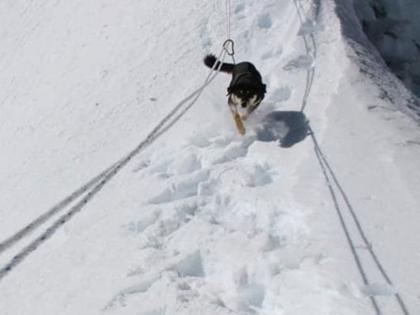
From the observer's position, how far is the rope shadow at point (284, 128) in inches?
238

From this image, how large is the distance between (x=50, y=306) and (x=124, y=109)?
366 cm

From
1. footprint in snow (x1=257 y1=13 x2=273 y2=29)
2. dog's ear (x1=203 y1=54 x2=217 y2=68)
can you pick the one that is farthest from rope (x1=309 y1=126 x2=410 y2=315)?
footprint in snow (x1=257 y1=13 x2=273 y2=29)

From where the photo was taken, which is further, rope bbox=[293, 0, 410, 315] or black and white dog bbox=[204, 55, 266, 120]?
black and white dog bbox=[204, 55, 266, 120]

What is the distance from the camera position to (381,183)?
511 cm

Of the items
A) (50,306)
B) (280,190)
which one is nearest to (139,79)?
(280,190)

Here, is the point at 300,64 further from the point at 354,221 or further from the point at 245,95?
the point at 354,221

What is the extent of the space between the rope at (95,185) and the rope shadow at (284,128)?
3.12 ft

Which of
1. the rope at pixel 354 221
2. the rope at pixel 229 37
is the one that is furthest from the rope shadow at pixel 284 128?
the rope at pixel 229 37

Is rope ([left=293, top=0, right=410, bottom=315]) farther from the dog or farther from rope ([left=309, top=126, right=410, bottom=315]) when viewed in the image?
the dog

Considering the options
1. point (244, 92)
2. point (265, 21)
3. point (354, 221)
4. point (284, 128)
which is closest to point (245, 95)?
point (244, 92)

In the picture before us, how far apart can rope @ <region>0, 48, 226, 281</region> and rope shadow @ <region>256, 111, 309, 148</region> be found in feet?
3.12

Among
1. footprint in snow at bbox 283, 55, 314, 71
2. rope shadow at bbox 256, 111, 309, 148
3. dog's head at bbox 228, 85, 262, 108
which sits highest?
footprint in snow at bbox 283, 55, 314, 71

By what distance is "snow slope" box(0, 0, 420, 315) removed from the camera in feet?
14.2

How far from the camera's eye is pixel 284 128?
632cm
